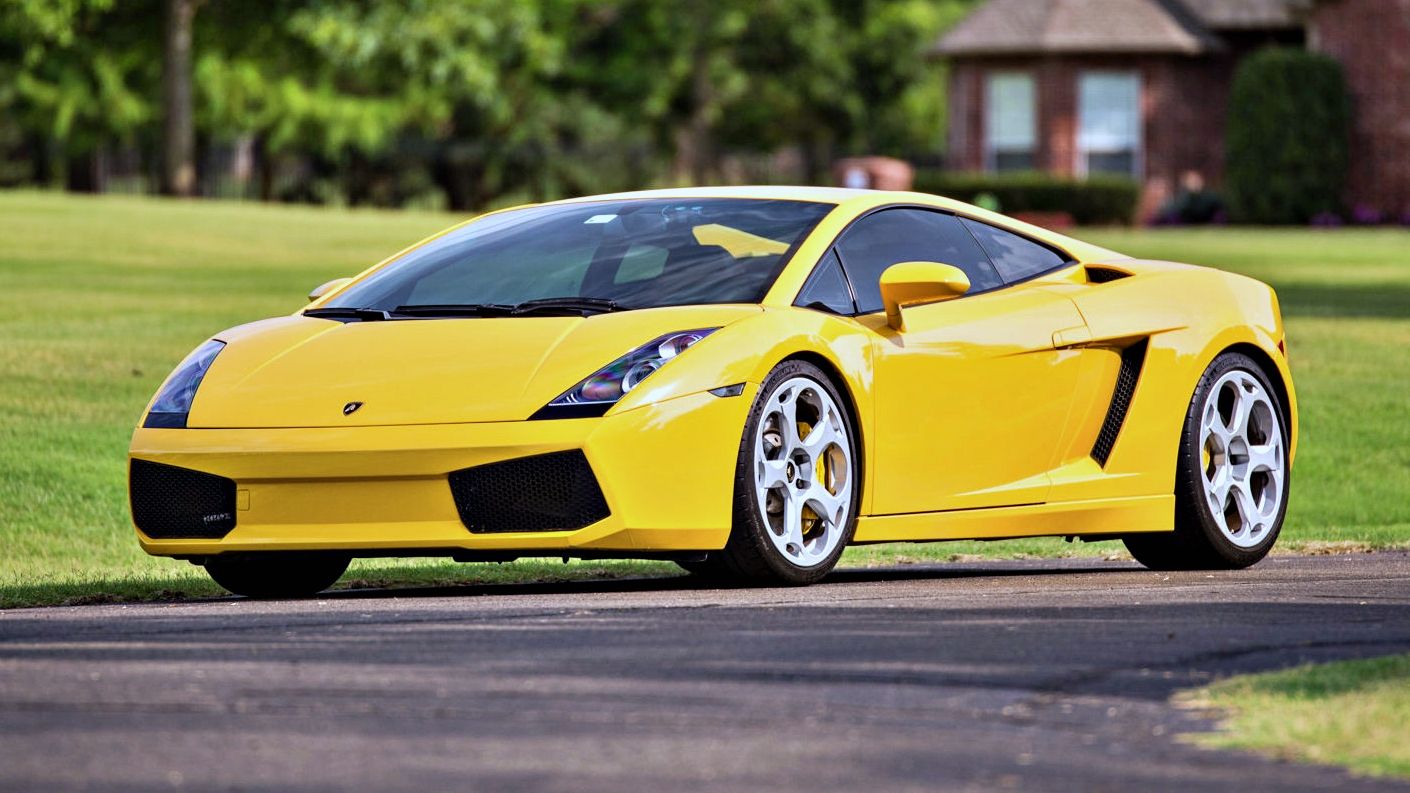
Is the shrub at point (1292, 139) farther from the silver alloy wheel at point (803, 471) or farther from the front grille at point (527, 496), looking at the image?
the front grille at point (527, 496)

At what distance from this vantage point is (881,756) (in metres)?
4.50

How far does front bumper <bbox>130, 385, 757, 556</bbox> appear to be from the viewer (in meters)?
7.19

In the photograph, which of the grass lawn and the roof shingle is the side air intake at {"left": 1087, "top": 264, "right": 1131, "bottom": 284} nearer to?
the grass lawn

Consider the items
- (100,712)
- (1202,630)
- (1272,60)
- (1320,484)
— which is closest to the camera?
(100,712)

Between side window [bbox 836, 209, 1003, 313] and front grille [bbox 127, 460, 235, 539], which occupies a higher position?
side window [bbox 836, 209, 1003, 313]

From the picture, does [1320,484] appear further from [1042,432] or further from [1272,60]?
[1272,60]

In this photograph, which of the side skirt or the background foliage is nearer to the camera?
the side skirt

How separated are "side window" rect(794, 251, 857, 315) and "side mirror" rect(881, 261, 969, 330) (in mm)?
136

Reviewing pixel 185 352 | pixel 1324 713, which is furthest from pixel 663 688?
pixel 185 352

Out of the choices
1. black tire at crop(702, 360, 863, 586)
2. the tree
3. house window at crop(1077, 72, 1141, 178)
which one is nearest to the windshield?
black tire at crop(702, 360, 863, 586)

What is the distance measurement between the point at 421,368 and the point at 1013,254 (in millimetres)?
2410

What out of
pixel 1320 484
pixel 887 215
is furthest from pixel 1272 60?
pixel 887 215

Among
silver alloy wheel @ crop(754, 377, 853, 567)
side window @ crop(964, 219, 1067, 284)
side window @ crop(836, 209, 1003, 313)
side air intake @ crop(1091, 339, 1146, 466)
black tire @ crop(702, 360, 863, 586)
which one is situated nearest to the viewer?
black tire @ crop(702, 360, 863, 586)

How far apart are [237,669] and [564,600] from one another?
6.40ft
